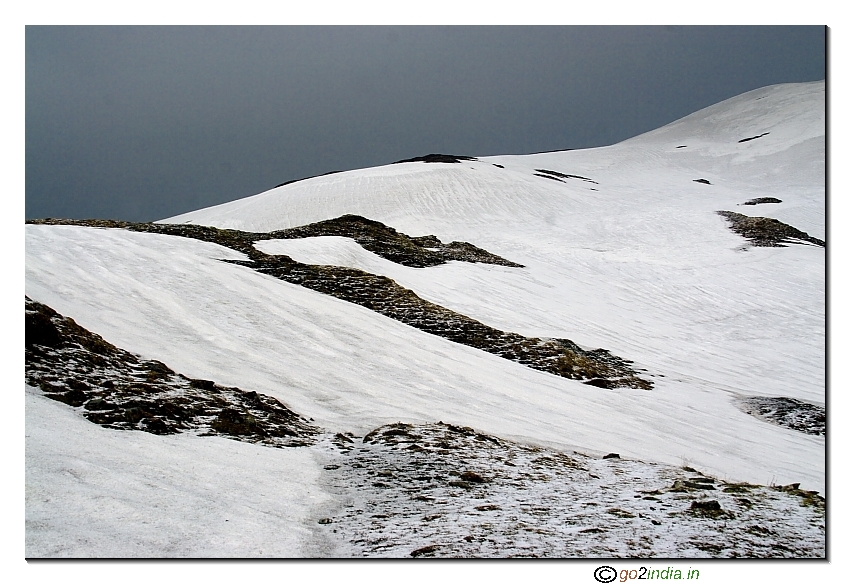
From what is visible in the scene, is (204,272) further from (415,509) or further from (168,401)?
(415,509)

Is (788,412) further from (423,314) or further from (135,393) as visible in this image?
(135,393)

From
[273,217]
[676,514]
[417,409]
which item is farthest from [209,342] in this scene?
[273,217]

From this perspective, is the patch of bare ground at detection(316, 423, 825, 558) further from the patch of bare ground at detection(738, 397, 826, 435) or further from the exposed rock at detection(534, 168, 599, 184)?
the exposed rock at detection(534, 168, 599, 184)

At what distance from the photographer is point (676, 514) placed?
4.92 metres

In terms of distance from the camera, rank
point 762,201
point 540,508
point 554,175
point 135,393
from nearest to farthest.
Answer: point 540,508
point 135,393
point 762,201
point 554,175

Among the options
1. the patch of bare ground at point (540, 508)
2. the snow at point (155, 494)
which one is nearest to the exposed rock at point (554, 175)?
the patch of bare ground at point (540, 508)

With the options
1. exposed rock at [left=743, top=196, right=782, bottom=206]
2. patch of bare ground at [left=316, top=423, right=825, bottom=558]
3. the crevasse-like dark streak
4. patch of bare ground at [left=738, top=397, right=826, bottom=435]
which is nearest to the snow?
patch of bare ground at [left=316, top=423, right=825, bottom=558]

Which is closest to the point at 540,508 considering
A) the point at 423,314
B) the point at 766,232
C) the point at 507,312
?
the point at 423,314

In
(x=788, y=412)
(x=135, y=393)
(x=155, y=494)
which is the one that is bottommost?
(x=788, y=412)

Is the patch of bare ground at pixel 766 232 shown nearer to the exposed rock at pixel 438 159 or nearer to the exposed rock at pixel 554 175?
the exposed rock at pixel 554 175

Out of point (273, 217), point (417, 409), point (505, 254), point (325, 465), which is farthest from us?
point (273, 217)

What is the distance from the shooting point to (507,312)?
662 inches

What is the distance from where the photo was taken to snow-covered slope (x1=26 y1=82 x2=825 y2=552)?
8.86 meters

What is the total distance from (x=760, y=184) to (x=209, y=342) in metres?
42.2
